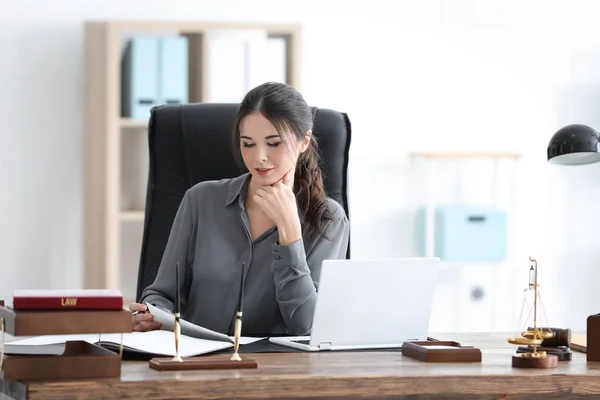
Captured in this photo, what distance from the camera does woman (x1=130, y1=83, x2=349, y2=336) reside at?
2.04 m

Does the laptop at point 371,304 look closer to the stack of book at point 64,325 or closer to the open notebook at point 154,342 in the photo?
the open notebook at point 154,342

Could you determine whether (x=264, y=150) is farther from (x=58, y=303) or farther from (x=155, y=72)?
(x=155, y=72)

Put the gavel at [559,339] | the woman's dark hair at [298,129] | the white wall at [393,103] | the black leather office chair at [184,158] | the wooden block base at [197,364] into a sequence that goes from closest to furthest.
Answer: the wooden block base at [197,364]
the gavel at [559,339]
the woman's dark hair at [298,129]
the black leather office chair at [184,158]
the white wall at [393,103]

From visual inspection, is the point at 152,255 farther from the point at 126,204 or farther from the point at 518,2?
the point at 518,2

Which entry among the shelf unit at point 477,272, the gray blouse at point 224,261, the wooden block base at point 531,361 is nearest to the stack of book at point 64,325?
the wooden block base at point 531,361

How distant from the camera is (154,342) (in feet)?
5.33

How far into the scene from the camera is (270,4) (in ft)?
12.6

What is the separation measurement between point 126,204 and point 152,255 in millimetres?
1201

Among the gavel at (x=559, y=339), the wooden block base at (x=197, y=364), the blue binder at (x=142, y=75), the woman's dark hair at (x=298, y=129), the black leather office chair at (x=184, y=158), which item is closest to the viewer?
the wooden block base at (x=197, y=364)

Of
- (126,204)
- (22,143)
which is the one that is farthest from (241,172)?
(22,143)

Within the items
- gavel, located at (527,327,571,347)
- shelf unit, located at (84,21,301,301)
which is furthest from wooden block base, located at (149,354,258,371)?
shelf unit, located at (84,21,301,301)

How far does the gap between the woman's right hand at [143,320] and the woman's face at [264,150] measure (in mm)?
431

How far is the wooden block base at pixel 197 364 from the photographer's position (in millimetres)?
1411

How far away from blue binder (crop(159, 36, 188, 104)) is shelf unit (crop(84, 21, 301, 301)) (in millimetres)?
64
